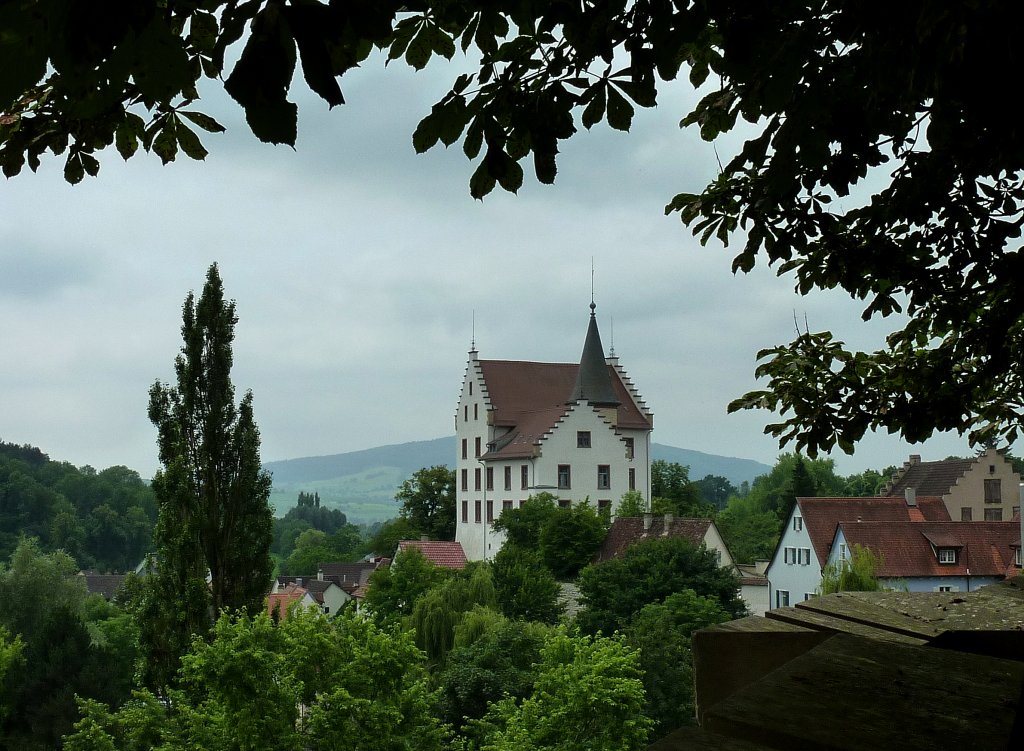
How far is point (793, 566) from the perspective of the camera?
4897 centimetres

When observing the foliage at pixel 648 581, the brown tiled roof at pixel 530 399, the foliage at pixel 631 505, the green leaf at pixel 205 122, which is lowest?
the foliage at pixel 648 581

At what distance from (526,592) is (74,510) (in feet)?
325

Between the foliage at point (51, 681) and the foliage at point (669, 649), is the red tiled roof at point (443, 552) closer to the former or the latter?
the foliage at point (51, 681)

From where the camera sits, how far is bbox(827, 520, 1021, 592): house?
43.2m

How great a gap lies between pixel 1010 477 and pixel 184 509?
54707mm

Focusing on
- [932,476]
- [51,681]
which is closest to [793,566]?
[932,476]

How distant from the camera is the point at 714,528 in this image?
158 ft

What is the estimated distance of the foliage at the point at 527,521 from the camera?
2122 inches

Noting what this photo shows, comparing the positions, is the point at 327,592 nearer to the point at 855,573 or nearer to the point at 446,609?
the point at 446,609

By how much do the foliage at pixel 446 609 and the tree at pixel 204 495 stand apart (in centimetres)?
1390

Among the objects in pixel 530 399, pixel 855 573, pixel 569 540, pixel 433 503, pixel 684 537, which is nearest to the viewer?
pixel 855 573

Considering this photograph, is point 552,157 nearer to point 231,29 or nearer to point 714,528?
point 231,29

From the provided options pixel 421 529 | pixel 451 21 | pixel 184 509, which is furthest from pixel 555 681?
pixel 421 529

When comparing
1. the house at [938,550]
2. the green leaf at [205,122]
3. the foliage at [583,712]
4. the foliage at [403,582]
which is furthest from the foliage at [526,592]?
the green leaf at [205,122]
